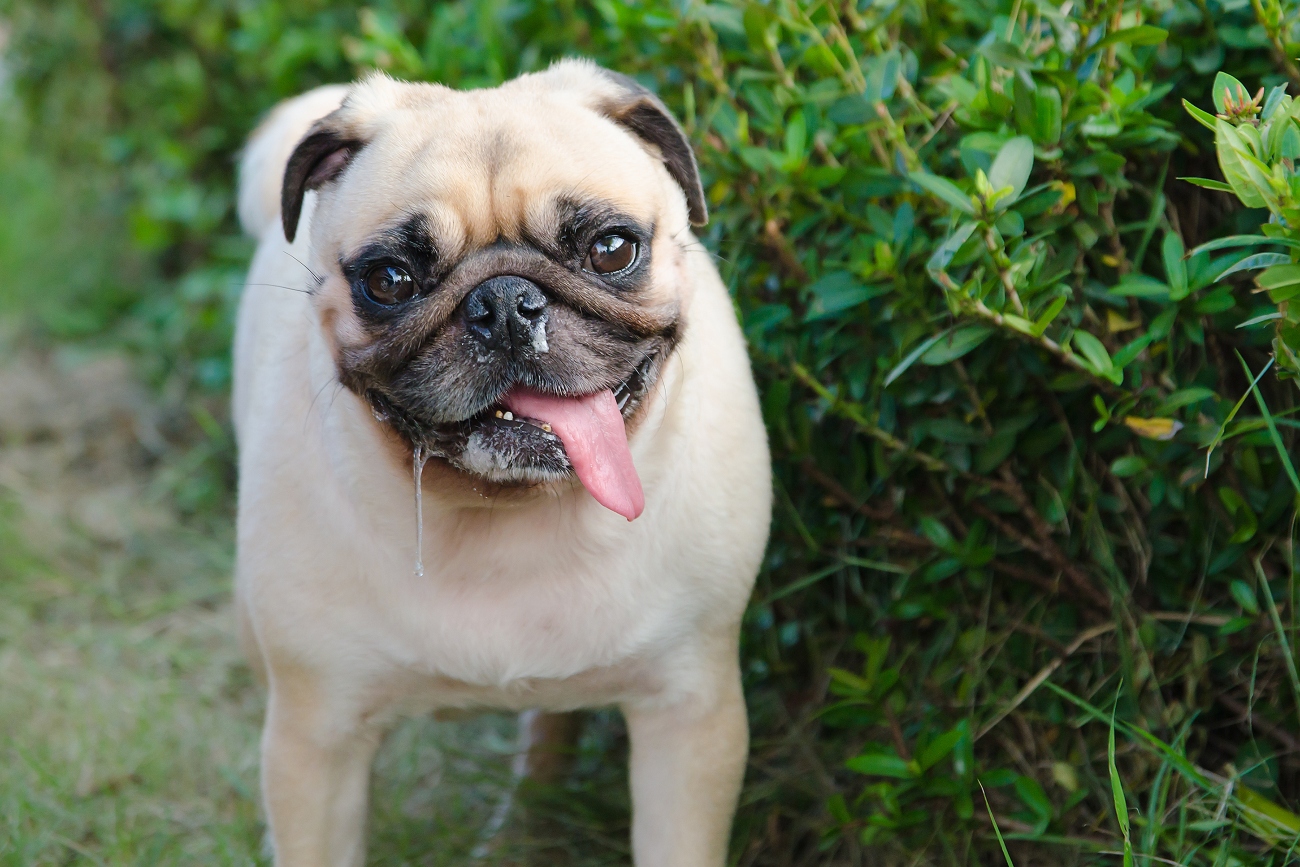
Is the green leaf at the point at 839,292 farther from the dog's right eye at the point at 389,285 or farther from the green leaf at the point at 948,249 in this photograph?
the dog's right eye at the point at 389,285

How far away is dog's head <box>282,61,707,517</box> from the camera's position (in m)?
2.06

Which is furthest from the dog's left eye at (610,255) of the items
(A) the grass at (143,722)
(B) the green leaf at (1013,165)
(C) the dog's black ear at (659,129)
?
(A) the grass at (143,722)

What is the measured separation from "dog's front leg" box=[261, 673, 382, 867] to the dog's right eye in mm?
751

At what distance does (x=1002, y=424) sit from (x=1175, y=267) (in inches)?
20.2

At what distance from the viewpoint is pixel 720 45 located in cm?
304

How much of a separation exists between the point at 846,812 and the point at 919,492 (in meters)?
0.76

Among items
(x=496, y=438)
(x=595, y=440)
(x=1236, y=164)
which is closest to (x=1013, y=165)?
(x=1236, y=164)

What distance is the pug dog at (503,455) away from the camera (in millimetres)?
2102

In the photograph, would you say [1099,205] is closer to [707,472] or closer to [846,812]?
[707,472]

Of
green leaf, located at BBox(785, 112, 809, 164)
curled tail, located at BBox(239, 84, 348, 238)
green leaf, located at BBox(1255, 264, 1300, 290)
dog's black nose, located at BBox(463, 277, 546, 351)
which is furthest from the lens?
curled tail, located at BBox(239, 84, 348, 238)

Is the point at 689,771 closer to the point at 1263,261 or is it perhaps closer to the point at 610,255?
the point at 610,255

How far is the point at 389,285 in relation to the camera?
2.12 meters

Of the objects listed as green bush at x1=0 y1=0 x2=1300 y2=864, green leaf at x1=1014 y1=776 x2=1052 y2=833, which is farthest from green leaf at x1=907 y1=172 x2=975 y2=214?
green leaf at x1=1014 y1=776 x2=1052 y2=833

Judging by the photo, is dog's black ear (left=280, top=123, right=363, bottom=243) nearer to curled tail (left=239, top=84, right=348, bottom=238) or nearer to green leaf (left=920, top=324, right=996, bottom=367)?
curled tail (left=239, top=84, right=348, bottom=238)
